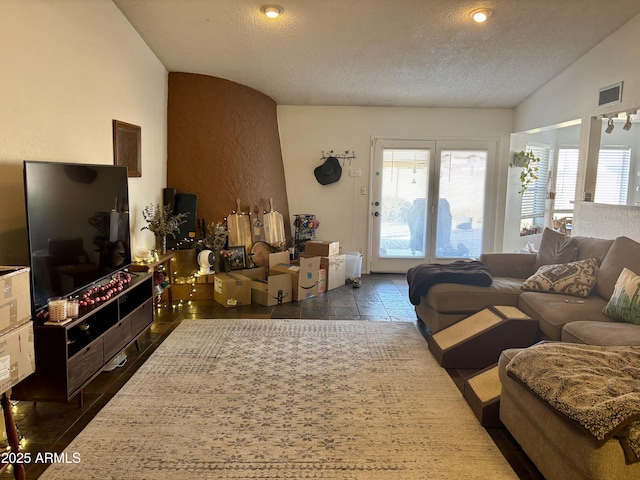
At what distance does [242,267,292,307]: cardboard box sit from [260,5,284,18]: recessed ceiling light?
7.79 ft

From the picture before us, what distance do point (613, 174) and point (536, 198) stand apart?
99 centimetres

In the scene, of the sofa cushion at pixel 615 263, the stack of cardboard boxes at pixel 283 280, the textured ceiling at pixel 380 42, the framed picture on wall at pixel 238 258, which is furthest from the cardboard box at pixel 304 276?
the sofa cushion at pixel 615 263

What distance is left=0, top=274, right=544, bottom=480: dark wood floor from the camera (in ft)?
7.02

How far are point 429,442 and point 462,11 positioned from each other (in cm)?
316

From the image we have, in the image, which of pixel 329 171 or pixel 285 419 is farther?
pixel 329 171

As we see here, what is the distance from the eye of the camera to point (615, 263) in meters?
3.17

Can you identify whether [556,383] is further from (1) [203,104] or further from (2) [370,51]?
(1) [203,104]

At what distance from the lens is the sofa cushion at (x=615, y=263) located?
9.99 feet

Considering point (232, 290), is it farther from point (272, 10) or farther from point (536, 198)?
point (536, 198)

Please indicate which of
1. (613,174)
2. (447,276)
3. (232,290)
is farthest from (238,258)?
(613,174)

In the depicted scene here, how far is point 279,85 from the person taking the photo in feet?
17.0

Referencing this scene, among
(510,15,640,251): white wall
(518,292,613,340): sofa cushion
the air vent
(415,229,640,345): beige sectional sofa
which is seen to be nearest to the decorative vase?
(415,229,640,345): beige sectional sofa

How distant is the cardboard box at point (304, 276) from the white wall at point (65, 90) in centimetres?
147

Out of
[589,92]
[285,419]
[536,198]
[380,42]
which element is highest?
[380,42]
